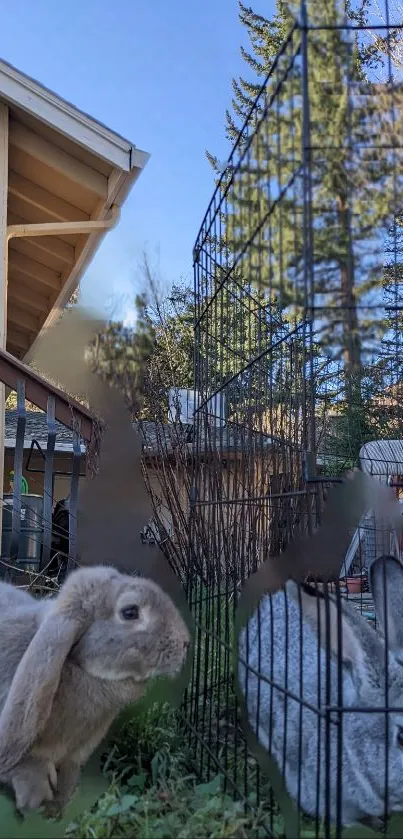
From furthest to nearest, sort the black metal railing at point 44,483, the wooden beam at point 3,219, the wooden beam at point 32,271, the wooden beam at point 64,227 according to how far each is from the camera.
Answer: the wooden beam at point 32,271 → the wooden beam at point 3,219 → the wooden beam at point 64,227 → the black metal railing at point 44,483

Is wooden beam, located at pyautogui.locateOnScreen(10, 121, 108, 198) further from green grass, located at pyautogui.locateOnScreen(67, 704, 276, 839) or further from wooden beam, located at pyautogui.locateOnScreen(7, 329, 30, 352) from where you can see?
green grass, located at pyautogui.locateOnScreen(67, 704, 276, 839)

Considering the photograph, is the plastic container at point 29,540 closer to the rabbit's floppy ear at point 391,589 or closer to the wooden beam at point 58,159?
the rabbit's floppy ear at point 391,589

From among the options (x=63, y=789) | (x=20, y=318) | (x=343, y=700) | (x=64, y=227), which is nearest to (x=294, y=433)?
(x=343, y=700)

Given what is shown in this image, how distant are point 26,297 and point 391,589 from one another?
5.52 metres

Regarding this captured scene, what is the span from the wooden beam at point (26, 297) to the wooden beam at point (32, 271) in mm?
141

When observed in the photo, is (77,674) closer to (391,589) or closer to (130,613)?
(130,613)

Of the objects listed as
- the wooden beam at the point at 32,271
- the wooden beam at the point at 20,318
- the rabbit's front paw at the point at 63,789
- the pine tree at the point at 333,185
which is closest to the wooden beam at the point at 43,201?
the wooden beam at the point at 32,271

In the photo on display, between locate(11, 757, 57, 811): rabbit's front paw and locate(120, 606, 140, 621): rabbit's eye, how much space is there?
45 centimetres

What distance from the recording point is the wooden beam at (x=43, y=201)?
598cm

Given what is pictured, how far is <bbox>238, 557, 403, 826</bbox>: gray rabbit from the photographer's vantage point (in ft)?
6.72

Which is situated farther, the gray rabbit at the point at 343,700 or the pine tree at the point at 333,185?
the gray rabbit at the point at 343,700

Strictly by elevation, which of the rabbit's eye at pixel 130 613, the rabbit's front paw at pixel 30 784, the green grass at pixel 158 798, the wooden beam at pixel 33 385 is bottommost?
the green grass at pixel 158 798

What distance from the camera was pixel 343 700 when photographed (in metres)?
2.26

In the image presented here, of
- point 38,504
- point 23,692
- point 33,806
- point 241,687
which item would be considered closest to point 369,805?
point 241,687
